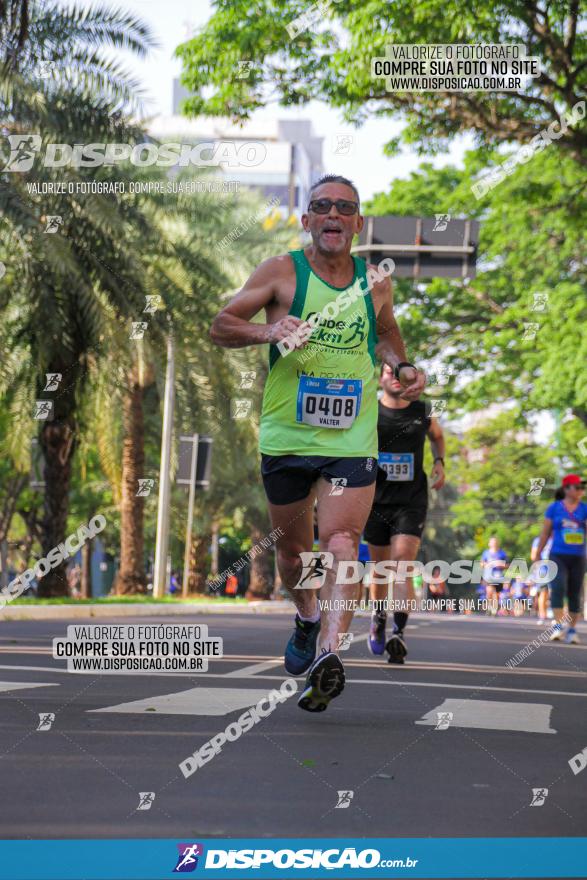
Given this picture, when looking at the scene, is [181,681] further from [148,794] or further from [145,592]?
[145,592]

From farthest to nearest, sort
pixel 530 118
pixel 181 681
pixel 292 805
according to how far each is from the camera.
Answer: pixel 530 118 < pixel 181 681 < pixel 292 805

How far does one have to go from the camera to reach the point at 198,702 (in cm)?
672

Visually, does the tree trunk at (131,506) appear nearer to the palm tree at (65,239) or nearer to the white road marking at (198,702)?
the palm tree at (65,239)

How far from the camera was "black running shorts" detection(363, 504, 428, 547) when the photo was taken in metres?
10.6

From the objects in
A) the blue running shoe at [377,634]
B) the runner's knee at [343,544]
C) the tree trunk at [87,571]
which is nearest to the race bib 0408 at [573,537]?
the blue running shoe at [377,634]

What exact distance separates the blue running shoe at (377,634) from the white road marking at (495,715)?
3061 mm

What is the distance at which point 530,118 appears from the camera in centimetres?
1861

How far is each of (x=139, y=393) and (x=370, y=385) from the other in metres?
22.8

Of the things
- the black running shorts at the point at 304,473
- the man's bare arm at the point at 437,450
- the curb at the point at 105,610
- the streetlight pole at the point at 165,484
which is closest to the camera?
the black running shorts at the point at 304,473

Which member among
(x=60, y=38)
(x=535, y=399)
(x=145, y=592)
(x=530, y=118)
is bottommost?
(x=145, y=592)

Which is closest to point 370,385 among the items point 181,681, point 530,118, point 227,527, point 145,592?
point 181,681

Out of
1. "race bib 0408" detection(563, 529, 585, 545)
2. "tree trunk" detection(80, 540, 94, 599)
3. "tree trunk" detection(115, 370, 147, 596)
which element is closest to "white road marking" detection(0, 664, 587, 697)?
"race bib 0408" detection(563, 529, 585, 545)

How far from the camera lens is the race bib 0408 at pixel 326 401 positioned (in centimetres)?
635

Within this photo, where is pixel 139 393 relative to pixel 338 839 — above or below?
above
